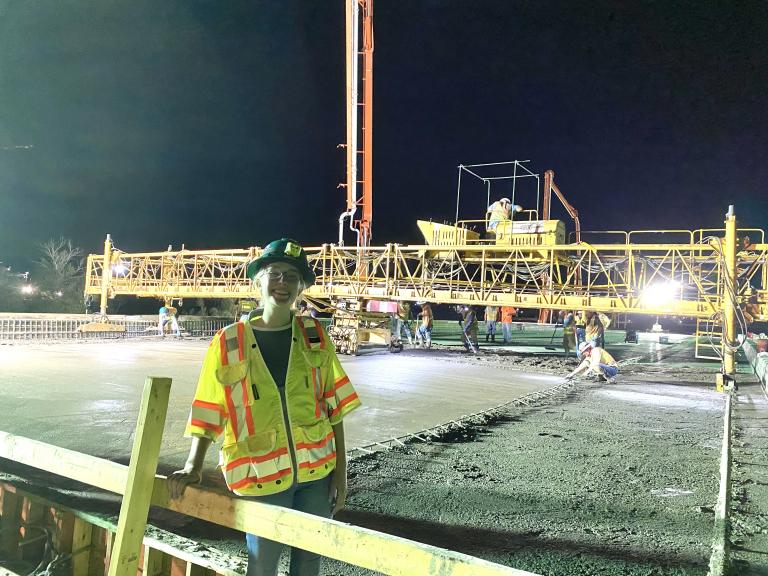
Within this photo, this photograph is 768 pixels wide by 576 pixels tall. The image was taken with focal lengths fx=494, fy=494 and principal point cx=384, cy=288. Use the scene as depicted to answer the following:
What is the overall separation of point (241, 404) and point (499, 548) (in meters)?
2.39

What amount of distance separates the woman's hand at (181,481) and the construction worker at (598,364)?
38.8 ft

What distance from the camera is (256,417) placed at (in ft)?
7.52

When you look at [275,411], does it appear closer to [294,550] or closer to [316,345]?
[316,345]

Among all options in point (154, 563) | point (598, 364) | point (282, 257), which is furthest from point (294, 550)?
point (598, 364)

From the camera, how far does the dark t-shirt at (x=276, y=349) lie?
7.86 feet

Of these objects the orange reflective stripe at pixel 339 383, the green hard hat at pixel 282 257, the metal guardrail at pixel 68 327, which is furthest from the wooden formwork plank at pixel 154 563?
the metal guardrail at pixel 68 327

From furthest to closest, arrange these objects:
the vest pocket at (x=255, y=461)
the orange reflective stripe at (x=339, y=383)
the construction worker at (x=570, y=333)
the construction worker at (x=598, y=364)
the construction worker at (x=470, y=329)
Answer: the construction worker at (x=470, y=329)
the construction worker at (x=570, y=333)
the construction worker at (x=598, y=364)
the orange reflective stripe at (x=339, y=383)
the vest pocket at (x=255, y=461)

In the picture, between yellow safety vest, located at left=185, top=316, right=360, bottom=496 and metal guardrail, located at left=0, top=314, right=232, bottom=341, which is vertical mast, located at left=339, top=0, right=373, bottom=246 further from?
yellow safety vest, located at left=185, top=316, right=360, bottom=496

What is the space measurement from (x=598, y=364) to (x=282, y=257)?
11.5 meters

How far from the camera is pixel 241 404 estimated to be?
230 cm

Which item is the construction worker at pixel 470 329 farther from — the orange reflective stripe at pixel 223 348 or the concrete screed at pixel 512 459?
the orange reflective stripe at pixel 223 348

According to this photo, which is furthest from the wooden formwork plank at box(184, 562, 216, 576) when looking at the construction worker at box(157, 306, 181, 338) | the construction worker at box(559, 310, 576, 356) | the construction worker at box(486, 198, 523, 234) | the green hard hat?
the construction worker at box(157, 306, 181, 338)

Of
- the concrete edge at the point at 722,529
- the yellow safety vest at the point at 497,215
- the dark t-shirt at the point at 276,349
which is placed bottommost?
the concrete edge at the point at 722,529

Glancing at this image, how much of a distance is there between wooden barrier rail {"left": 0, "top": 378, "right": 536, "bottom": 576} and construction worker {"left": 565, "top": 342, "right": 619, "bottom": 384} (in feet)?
38.9
